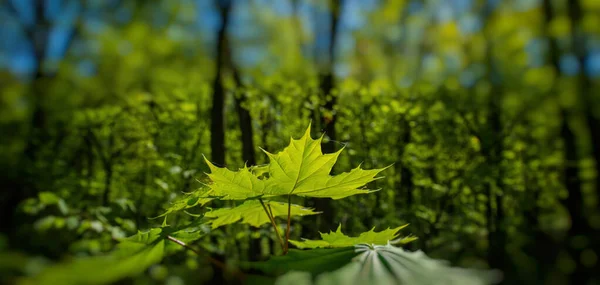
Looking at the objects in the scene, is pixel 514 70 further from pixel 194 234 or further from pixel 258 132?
pixel 194 234

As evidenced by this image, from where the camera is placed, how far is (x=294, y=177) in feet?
2.88

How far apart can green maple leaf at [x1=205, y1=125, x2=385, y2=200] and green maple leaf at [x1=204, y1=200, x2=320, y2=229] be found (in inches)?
1.9

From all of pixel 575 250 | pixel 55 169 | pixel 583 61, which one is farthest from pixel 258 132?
pixel 583 61

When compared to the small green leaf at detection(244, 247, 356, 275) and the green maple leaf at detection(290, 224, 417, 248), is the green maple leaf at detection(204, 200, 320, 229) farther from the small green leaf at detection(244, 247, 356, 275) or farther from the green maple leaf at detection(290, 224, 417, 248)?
the small green leaf at detection(244, 247, 356, 275)

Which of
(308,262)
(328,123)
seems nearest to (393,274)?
(308,262)

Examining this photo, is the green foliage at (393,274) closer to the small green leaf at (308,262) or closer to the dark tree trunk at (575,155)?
the small green leaf at (308,262)

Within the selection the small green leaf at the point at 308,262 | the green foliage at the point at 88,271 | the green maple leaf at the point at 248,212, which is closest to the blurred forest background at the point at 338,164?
the green maple leaf at the point at 248,212

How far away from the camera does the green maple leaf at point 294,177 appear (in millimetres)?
865

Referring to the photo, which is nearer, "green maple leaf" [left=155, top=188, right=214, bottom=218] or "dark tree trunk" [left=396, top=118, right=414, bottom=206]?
"green maple leaf" [left=155, top=188, right=214, bottom=218]

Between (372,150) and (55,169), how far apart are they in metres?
3.36

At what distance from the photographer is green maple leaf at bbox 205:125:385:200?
86 cm

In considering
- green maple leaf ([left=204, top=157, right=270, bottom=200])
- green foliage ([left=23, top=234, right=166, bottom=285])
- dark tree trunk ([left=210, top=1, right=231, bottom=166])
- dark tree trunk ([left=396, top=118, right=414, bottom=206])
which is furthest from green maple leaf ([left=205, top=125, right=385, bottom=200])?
dark tree trunk ([left=396, top=118, right=414, bottom=206])

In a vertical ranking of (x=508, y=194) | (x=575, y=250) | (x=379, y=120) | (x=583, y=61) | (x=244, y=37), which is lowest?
(x=575, y=250)

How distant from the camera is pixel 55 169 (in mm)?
5336
